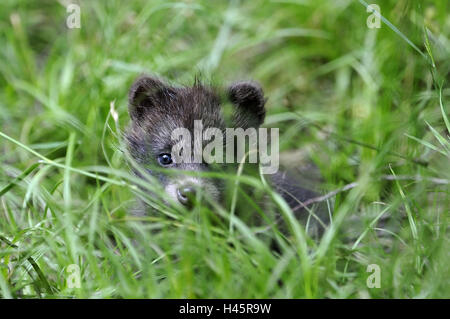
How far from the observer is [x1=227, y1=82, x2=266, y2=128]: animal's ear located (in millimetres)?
5332

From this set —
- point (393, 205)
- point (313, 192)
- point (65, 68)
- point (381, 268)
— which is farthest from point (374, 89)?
point (65, 68)

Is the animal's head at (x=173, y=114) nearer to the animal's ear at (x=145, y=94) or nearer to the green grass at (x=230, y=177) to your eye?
the animal's ear at (x=145, y=94)

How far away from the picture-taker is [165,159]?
5316 millimetres

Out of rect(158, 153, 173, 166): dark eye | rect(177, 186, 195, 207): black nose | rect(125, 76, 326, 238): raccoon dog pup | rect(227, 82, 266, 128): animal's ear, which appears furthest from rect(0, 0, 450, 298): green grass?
rect(227, 82, 266, 128): animal's ear

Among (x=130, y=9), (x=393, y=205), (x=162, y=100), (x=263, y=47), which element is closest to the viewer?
(x=393, y=205)

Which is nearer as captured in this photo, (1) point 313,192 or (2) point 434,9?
(1) point 313,192

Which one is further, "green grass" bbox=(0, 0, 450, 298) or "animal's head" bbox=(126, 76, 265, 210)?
"animal's head" bbox=(126, 76, 265, 210)

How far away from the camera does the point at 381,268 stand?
3.91m

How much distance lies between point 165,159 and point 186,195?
0.91 m

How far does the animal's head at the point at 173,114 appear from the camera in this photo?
5.27 m

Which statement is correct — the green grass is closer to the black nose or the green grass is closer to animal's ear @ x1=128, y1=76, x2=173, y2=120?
the black nose

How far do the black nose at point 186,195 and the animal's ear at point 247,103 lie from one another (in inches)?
43.1
